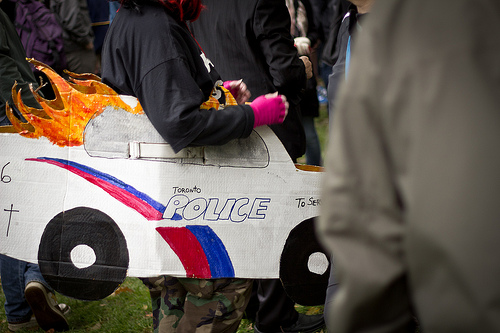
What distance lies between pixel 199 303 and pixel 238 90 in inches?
36.6

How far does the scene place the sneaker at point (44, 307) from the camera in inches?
120

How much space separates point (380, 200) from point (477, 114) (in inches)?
7.5

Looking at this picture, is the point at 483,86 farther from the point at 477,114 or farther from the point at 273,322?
the point at 273,322

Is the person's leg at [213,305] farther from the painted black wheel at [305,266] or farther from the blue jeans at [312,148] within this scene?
the blue jeans at [312,148]

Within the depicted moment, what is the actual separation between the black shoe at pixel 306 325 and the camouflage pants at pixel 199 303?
921mm

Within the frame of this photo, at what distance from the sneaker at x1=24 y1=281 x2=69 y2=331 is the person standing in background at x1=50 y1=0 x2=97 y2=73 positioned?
353 cm

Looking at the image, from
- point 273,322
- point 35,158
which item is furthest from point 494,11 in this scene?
point 273,322

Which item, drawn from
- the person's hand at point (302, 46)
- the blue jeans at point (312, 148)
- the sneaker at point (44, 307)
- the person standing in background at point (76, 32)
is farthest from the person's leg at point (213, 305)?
the person standing in background at point (76, 32)

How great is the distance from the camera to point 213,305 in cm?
217

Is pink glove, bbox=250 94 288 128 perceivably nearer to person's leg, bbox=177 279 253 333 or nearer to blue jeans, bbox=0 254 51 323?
person's leg, bbox=177 279 253 333

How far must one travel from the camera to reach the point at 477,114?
0.75 meters

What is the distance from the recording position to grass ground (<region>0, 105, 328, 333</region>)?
328cm

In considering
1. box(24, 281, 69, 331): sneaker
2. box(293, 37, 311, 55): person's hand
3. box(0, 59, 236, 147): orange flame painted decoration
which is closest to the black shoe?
box(24, 281, 69, 331): sneaker

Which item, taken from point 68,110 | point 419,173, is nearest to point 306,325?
point 68,110
